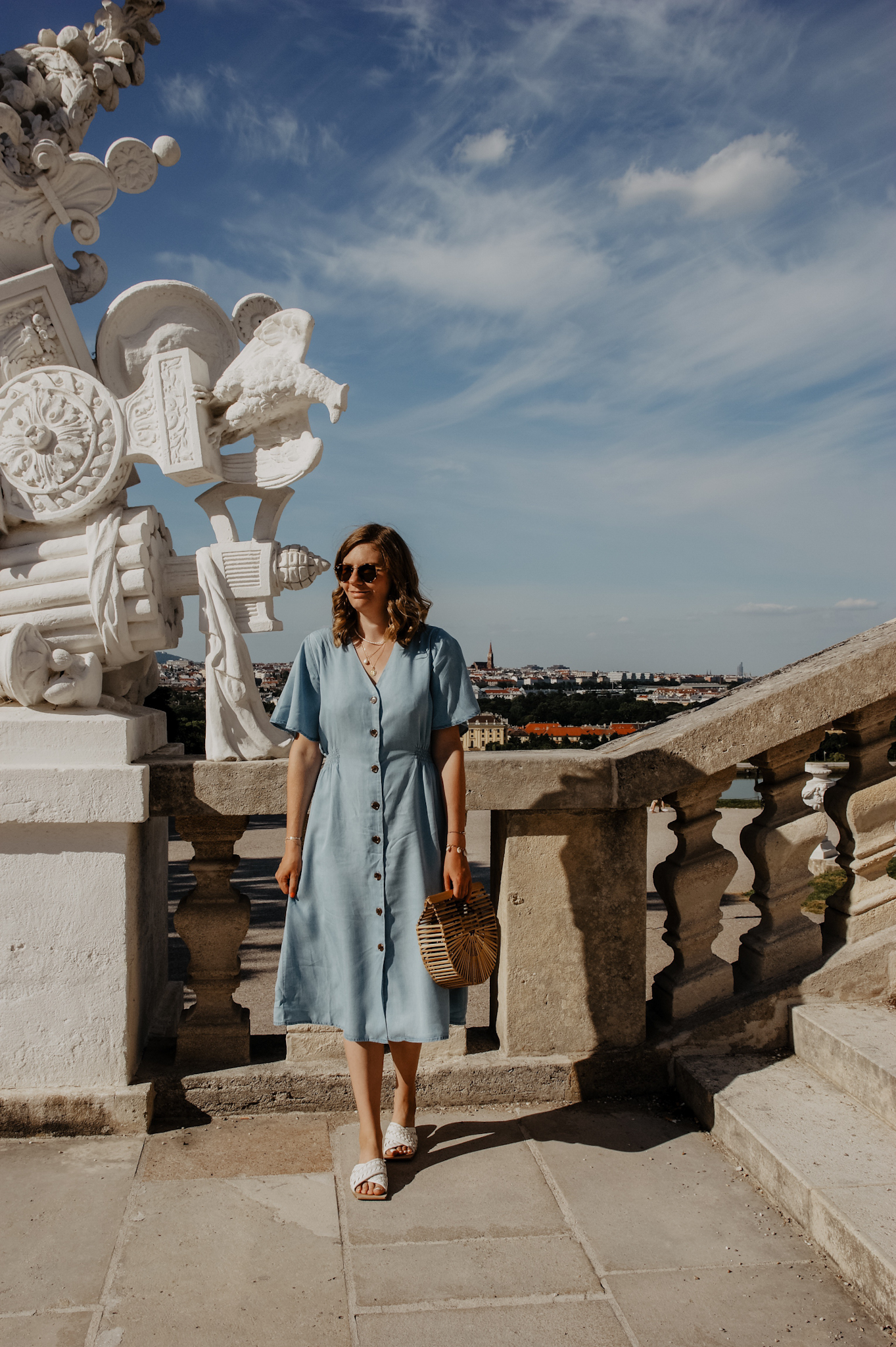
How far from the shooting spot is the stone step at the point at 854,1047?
99.4 inches

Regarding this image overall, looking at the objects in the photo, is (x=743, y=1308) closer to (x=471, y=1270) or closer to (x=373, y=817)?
(x=471, y=1270)

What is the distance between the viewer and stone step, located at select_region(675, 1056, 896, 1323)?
2.03 meters

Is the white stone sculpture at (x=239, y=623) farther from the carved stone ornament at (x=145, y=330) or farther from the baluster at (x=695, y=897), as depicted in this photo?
the baluster at (x=695, y=897)

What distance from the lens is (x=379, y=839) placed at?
96.4 inches

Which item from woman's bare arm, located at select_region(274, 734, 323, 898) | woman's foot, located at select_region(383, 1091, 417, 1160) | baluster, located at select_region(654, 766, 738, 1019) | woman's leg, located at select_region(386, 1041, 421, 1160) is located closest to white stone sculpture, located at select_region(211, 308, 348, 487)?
woman's bare arm, located at select_region(274, 734, 323, 898)

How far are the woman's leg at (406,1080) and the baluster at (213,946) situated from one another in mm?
576

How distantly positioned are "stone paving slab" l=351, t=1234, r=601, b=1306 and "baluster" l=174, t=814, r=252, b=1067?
887 millimetres

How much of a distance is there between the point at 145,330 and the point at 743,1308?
10.4ft

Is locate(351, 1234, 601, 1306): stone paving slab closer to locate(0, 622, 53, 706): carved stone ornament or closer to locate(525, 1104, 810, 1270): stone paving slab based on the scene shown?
locate(525, 1104, 810, 1270): stone paving slab

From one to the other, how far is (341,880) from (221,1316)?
976mm

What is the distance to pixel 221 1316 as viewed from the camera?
6.35ft

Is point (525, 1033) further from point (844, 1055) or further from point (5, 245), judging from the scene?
point (5, 245)

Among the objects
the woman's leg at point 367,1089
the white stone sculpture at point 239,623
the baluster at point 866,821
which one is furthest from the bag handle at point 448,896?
the baluster at point 866,821

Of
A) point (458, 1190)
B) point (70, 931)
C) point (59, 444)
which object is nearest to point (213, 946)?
point (70, 931)
